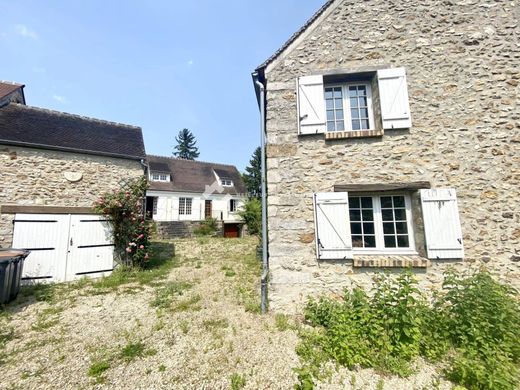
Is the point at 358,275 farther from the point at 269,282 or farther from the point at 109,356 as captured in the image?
the point at 109,356

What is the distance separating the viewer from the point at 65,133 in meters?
8.59

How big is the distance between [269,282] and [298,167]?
7.92 ft

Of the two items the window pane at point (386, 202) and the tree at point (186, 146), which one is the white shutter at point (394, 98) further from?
the tree at point (186, 146)

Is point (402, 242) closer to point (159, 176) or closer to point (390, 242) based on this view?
point (390, 242)

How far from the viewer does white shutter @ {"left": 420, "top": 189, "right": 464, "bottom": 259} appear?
3793mm

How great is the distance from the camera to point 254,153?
28500 millimetres

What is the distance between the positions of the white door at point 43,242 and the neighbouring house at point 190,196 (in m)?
10.4

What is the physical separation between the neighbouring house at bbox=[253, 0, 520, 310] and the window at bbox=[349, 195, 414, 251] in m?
0.02

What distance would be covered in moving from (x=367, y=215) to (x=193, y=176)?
21.5 meters

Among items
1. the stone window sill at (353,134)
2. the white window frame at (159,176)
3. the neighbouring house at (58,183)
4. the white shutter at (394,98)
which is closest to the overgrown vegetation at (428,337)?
the stone window sill at (353,134)

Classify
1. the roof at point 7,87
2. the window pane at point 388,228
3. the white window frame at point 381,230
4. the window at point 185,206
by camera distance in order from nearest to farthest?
the white window frame at point 381,230
the window pane at point 388,228
the roof at point 7,87
the window at point 185,206

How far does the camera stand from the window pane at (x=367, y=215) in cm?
425

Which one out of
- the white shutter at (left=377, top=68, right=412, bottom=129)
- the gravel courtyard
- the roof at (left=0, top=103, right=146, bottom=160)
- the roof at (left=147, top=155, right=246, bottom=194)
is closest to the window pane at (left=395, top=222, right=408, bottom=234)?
the white shutter at (left=377, top=68, right=412, bottom=129)

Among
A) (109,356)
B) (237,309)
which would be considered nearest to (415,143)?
(237,309)
